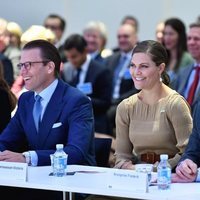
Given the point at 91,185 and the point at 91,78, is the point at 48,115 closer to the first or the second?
the point at 91,185

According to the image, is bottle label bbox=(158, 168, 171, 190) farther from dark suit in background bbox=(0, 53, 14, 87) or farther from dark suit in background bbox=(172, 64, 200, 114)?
dark suit in background bbox=(0, 53, 14, 87)

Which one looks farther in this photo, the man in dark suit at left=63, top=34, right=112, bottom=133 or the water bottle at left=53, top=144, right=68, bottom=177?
the man in dark suit at left=63, top=34, right=112, bottom=133

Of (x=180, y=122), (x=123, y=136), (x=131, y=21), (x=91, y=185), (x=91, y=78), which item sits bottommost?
(x=91, y=185)

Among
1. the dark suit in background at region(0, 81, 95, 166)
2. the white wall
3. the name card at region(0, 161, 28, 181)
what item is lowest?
the name card at region(0, 161, 28, 181)

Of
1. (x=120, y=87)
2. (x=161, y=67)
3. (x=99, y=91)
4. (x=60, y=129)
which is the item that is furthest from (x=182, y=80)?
(x=60, y=129)

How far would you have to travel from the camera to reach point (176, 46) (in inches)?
264

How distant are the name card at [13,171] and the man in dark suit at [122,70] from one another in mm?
3269

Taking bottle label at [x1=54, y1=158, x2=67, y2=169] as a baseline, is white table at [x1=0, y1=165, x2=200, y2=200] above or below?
below

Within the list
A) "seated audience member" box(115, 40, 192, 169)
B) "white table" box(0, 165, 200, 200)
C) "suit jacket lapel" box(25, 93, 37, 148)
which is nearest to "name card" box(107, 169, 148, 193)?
"white table" box(0, 165, 200, 200)

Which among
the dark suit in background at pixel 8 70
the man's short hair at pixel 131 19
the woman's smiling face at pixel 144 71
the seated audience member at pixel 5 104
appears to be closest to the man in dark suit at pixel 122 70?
the man's short hair at pixel 131 19

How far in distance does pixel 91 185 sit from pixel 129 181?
0.72ft

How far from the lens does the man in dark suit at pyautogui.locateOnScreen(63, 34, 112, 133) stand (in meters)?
6.59

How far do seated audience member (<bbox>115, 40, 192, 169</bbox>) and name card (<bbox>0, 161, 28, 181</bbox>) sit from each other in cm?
84

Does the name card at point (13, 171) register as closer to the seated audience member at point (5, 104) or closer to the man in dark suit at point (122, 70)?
the seated audience member at point (5, 104)
